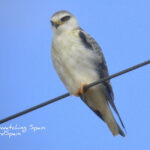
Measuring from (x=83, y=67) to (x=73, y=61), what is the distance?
0.52ft

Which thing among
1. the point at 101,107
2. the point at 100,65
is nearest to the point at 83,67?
the point at 100,65

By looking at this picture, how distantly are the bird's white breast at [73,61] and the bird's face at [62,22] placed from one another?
0.94 ft

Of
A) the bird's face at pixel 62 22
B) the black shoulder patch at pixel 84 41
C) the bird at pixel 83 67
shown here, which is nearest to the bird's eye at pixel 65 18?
the bird's face at pixel 62 22

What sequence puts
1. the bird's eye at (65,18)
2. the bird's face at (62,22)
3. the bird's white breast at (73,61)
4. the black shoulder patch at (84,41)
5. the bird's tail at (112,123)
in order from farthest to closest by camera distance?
the bird's eye at (65,18)
the bird's face at (62,22)
the bird's tail at (112,123)
the black shoulder patch at (84,41)
the bird's white breast at (73,61)

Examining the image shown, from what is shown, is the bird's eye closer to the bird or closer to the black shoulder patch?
the bird

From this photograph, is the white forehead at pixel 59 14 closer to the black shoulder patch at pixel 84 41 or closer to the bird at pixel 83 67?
the bird at pixel 83 67

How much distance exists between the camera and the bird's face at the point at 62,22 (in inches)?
209

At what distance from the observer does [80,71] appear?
16.0ft

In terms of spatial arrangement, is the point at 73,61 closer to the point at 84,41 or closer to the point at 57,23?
the point at 84,41

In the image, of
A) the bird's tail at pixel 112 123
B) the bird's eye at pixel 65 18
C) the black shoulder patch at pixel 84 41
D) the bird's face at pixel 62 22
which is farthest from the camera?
the bird's eye at pixel 65 18

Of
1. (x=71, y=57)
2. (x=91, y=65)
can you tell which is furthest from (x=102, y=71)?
(x=71, y=57)

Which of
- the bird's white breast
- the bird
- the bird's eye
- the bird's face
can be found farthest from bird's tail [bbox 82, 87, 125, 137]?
the bird's eye

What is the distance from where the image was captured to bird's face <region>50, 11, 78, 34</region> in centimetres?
531

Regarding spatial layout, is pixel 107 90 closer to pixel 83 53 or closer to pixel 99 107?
pixel 99 107
